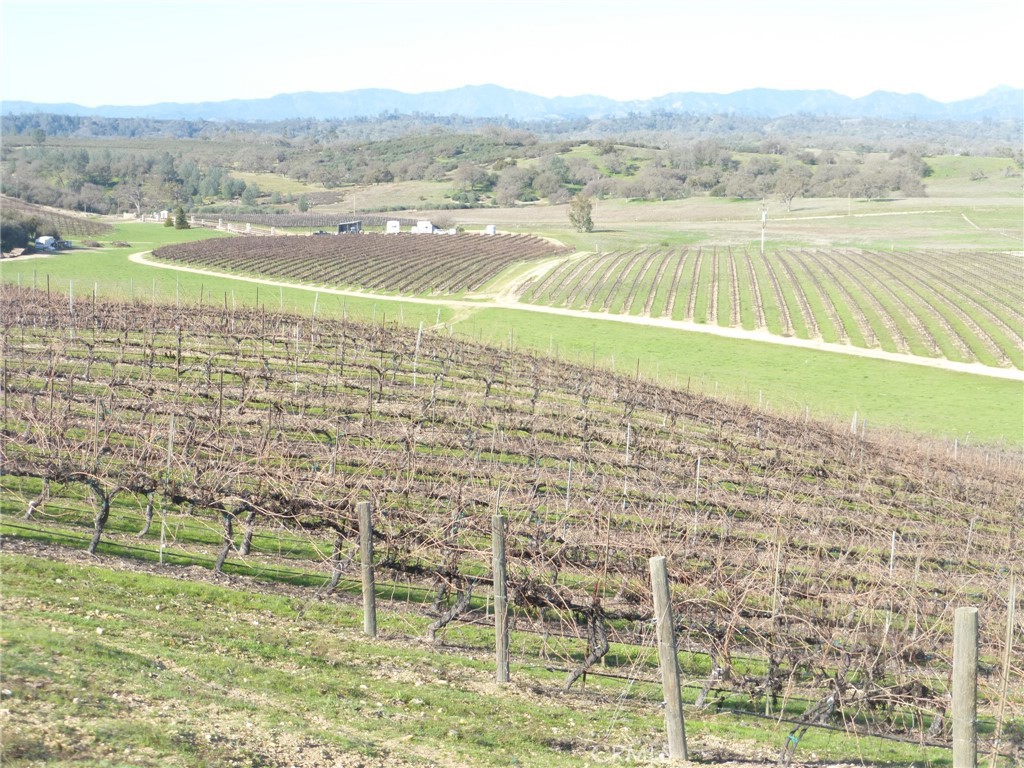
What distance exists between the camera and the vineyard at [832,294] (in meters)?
65.6

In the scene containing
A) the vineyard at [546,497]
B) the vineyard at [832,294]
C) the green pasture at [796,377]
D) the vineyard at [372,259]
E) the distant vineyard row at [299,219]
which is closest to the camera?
the vineyard at [546,497]

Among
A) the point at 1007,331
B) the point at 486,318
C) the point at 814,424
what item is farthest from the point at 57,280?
the point at 1007,331

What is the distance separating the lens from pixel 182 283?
77.2 metres

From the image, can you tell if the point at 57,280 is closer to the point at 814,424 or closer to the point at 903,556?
the point at 814,424

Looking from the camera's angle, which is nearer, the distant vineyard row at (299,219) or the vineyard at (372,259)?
the vineyard at (372,259)

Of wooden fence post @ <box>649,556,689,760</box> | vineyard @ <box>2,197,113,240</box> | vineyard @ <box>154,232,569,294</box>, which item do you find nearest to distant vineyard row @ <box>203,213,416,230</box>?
vineyard @ <box>2,197,113,240</box>

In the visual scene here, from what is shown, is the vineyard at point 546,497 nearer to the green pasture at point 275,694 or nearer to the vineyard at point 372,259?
the green pasture at point 275,694

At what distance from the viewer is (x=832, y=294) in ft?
258

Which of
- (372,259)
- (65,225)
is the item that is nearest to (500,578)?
(372,259)

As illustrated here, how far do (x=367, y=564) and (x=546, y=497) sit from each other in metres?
8.70

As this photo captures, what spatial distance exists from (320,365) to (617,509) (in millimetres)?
17889

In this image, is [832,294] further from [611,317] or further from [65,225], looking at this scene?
[65,225]

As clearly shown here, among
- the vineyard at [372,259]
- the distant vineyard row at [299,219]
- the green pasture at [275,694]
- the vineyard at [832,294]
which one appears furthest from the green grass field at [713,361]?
the distant vineyard row at [299,219]

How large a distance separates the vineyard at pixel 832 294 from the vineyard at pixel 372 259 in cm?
744
